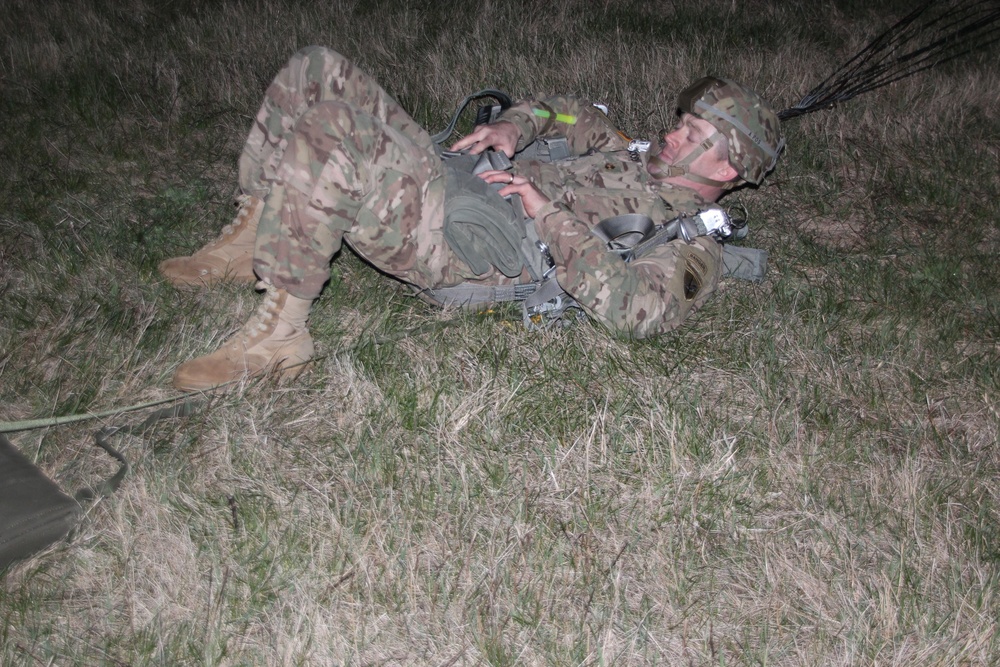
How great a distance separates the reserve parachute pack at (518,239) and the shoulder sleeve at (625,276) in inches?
2.8

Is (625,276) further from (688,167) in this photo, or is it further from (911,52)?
(911,52)

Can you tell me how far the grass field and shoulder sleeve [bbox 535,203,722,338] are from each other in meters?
0.26

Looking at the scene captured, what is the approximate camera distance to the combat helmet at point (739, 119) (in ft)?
12.3

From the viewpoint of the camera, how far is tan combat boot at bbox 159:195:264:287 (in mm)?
3900

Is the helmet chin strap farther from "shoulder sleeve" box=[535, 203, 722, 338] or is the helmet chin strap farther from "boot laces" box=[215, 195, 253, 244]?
"boot laces" box=[215, 195, 253, 244]

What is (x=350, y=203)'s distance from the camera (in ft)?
10.5

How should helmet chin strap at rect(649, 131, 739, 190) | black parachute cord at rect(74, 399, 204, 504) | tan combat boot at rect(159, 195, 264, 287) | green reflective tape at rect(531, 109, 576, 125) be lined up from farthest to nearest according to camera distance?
green reflective tape at rect(531, 109, 576, 125), tan combat boot at rect(159, 195, 264, 287), helmet chin strap at rect(649, 131, 739, 190), black parachute cord at rect(74, 399, 204, 504)

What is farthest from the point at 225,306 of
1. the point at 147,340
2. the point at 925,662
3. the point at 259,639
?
the point at 925,662

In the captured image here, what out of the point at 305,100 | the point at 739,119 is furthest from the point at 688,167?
the point at 305,100

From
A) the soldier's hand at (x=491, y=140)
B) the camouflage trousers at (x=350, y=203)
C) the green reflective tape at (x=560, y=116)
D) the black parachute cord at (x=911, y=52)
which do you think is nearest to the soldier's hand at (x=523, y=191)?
the camouflage trousers at (x=350, y=203)

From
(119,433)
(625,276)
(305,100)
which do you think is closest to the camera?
(119,433)

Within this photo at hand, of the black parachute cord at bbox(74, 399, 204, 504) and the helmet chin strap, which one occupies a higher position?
the helmet chin strap

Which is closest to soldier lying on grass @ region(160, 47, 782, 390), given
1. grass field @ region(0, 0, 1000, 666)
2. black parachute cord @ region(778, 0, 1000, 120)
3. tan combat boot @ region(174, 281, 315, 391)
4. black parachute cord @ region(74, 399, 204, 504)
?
tan combat boot @ region(174, 281, 315, 391)

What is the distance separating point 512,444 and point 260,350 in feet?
3.41
